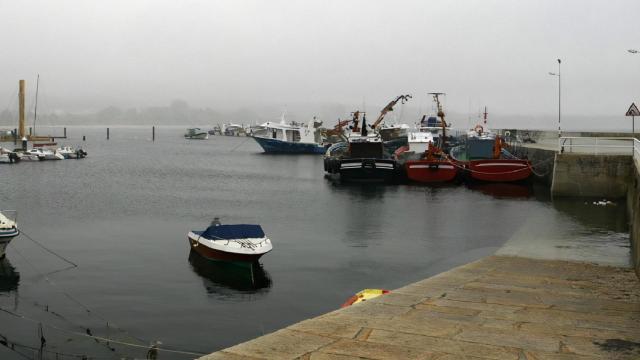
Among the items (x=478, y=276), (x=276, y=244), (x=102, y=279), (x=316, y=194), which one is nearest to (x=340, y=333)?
(x=478, y=276)

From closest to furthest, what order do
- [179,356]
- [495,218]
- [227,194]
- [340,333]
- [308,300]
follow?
1. [340,333]
2. [179,356]
3. [308,300]
4. [495,218]
5. [227,194]

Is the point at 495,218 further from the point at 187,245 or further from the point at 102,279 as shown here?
the point at 102,279

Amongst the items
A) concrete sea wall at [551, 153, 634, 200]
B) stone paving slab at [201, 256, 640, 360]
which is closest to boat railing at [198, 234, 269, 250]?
stone paving slab at [201, 256, 640, 360]

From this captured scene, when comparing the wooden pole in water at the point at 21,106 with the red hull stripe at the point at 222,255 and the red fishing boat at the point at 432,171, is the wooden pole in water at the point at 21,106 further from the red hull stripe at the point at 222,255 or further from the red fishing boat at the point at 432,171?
the red hull stripe at the point at 222,255

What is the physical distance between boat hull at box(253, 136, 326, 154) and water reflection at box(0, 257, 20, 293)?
3276 inches

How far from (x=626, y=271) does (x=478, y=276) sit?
406cm

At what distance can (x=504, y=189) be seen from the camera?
4966cm

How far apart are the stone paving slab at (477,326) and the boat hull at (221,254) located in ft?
28.3

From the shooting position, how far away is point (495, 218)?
3556 centimetres

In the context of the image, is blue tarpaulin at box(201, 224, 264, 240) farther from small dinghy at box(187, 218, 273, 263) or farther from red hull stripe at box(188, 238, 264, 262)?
red hull stripe at box(188, 238, 264, 262)

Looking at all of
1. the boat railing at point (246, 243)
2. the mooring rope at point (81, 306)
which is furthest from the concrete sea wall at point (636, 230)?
the mooring rope at point (81, 306)

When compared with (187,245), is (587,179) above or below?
above

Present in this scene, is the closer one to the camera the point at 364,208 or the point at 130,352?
the point at 130,352

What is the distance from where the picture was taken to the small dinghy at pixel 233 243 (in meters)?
21.0
